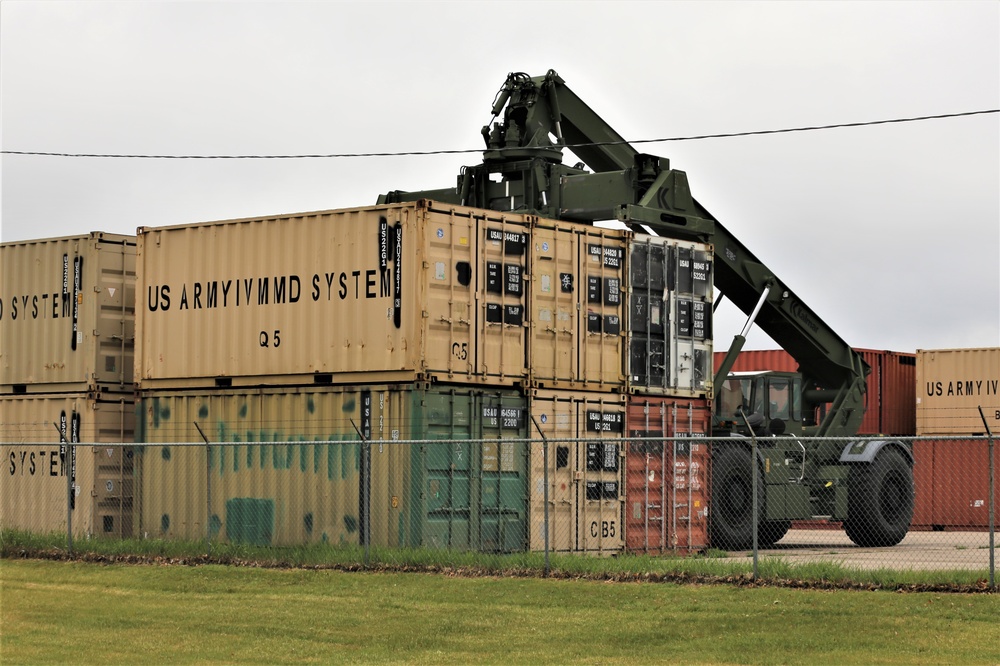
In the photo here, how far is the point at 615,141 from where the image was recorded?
26203 millimetres

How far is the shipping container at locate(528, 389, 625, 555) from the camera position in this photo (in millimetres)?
21672

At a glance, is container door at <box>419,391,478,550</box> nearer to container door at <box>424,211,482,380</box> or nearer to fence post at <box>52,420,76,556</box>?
container door at <box>424,211,482,380</box>

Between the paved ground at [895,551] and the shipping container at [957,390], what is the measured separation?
15.5 ft

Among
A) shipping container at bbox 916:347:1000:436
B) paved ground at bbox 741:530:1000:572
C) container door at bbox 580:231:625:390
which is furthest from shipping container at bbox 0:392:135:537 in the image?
shipping container at bbox 916:347:1000:436

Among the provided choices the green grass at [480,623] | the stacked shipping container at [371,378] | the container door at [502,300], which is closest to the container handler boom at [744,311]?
the stacked shipping container at [371,378]

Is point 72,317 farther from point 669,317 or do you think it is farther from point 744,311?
point 744,311

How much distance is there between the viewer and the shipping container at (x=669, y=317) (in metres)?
23.1

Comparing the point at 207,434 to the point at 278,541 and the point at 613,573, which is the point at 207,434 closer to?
the point at 278,541

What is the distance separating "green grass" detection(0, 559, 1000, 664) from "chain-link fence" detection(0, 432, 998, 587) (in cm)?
191

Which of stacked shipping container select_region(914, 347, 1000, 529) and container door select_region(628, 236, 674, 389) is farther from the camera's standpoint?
stacked shipping container select_region(914, 347, 1000, 529)

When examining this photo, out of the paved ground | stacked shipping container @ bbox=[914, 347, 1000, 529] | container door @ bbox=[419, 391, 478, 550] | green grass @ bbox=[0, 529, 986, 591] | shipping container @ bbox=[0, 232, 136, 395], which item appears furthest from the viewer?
stacked shipping container @ bbox=[914, 347, 1000, 529]

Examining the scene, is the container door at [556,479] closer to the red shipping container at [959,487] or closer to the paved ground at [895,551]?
the paved ground at [895,551]

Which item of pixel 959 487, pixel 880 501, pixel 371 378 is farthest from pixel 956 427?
pixel 371 378

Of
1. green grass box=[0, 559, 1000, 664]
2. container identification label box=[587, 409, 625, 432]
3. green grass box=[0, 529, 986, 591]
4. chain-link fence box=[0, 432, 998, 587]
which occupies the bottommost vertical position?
green grass box=[0, 559, 1000, 664]
